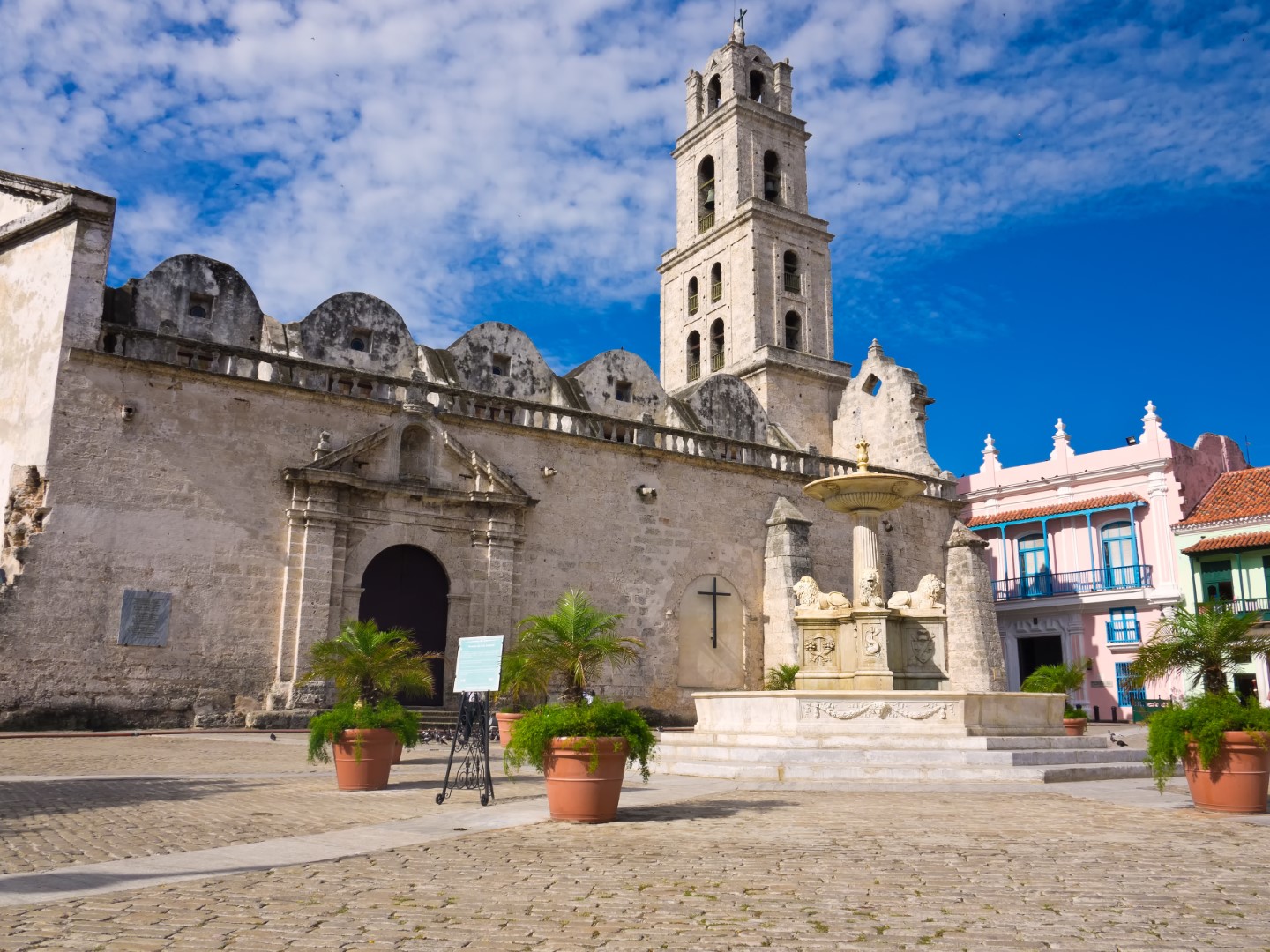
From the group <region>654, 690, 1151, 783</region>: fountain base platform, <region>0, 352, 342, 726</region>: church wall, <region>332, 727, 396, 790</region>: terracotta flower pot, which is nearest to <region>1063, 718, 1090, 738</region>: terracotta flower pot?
<region>654, 690, 1151, 783</region>: fountain base platform

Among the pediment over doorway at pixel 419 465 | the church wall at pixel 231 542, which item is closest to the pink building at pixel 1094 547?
the church wall at pixel 231 542

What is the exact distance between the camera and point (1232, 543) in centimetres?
2738

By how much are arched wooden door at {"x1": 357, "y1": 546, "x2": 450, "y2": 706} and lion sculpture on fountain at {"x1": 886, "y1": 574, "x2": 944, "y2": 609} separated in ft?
29.6

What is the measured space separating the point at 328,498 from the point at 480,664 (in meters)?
9.79

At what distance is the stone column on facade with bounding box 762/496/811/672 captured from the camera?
78.8 ft

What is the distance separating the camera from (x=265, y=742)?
15.9 metres

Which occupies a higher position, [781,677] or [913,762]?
[781,677]

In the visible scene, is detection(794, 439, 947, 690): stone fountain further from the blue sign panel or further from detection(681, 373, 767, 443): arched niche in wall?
detection(681, 373, 767, 443): arched niche in wall

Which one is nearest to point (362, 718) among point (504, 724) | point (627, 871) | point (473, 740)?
point (473, 740)

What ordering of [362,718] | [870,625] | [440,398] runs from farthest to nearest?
[440,398] → [870,625] → [362,718]

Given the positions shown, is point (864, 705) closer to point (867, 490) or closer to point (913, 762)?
point (913, 762)

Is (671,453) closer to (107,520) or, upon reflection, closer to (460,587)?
(460,587)

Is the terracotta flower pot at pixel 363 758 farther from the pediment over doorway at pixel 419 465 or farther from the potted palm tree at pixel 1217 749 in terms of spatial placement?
the pediment over doorway at pixel 419 465

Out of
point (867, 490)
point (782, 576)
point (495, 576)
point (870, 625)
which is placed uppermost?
point (867, 490)
